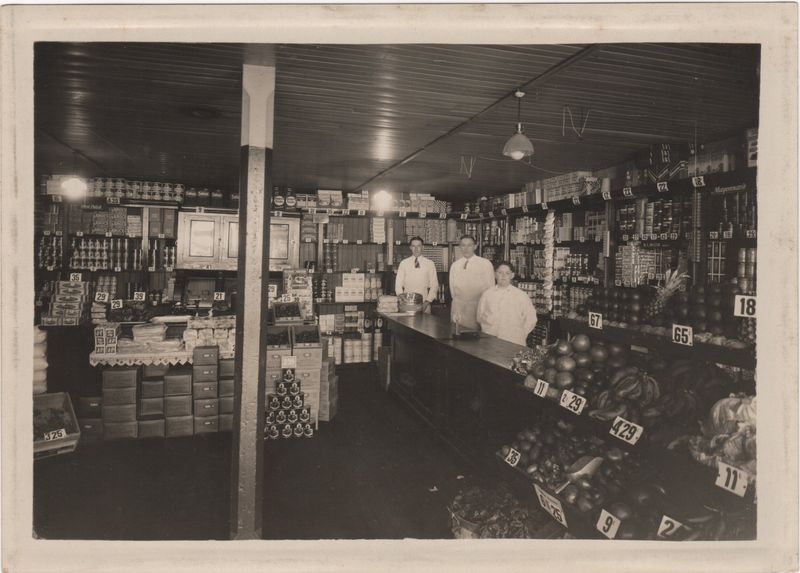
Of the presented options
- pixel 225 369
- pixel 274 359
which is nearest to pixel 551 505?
pixel 274 359

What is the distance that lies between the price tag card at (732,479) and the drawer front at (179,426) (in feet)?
14.2

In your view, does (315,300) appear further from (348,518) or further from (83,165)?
(348,518)

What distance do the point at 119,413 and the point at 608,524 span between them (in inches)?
165

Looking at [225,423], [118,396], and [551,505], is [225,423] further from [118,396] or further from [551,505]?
[551,505]

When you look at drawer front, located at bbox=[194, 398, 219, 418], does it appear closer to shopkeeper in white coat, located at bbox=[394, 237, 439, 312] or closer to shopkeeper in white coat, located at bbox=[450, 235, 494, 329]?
shopkeeper in white coat, located at bbox=[450, 235, 494, 329]

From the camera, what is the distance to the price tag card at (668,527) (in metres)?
2.02

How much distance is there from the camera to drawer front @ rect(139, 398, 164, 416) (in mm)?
4664

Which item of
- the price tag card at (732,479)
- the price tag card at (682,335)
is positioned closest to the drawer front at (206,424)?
the price tag card at (682,335)

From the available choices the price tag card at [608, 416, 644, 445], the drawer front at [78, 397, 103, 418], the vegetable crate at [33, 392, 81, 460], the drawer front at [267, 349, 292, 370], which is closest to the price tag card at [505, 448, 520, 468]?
the price tag card at [608, 416, 644, 445]

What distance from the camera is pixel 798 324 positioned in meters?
1.84

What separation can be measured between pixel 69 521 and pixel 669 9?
4.17 meters

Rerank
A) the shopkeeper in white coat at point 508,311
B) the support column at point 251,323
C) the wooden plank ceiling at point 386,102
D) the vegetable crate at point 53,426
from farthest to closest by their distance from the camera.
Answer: the shopkeeper in white coat at point 508,311
the vegetable crate at point 53,426
the wooden plank ceiling at point 386,102
the support column at point 251,323

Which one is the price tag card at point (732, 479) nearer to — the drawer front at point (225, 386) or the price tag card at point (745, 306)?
the price tag card at point (745, 306)

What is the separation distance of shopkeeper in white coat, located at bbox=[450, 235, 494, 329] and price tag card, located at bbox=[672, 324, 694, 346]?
4470 mm
